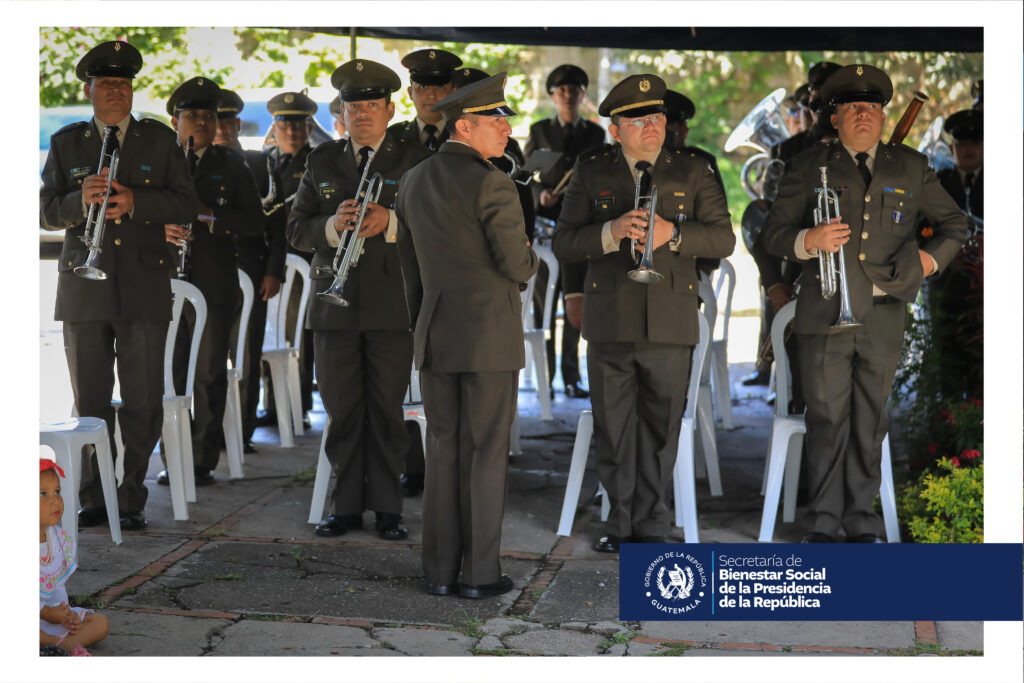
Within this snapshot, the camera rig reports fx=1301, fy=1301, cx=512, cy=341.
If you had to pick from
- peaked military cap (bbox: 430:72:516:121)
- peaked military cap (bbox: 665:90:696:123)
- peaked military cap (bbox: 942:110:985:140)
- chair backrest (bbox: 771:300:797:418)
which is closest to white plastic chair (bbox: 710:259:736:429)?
peaked military cap (bbox: 665:90:696:123)

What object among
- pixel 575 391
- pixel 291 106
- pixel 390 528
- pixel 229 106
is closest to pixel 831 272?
pixel 390 528

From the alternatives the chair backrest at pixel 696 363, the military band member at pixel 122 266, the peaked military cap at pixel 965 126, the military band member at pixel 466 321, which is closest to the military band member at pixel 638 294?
the chair backrest at pixel 696 363

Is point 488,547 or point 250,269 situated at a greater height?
point 250,269

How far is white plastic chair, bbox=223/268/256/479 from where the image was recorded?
6.61m

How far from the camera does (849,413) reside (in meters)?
5.27

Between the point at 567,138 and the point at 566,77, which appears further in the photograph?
the point at 567,138

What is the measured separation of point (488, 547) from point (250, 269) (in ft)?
10.4

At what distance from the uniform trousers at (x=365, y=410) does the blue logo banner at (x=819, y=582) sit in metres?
1.75

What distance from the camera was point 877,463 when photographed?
5.27 m

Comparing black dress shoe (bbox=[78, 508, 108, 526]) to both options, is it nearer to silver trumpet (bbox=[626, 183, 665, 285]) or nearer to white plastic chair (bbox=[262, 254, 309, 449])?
white plastic chair (bbox=[262, 254, 309, 449])

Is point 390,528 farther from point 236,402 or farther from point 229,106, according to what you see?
point 229,106

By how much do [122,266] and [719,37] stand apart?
3.03 metres
